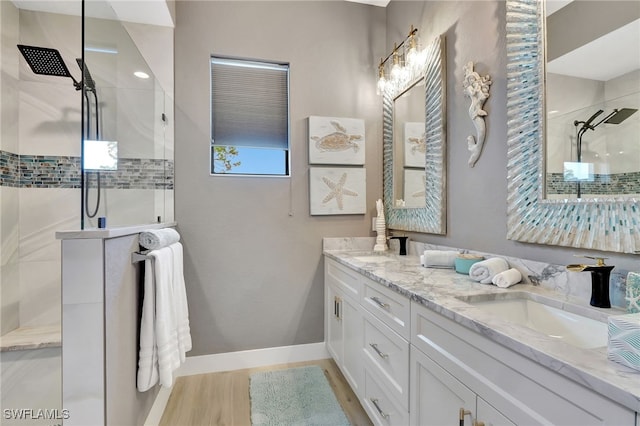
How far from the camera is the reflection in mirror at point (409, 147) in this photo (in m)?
2.04

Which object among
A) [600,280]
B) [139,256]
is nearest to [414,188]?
[600,280]

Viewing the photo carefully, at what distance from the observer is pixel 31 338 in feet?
5.77

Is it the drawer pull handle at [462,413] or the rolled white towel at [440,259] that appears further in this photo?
the rolled white towel at [440,259]

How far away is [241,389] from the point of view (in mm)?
2049

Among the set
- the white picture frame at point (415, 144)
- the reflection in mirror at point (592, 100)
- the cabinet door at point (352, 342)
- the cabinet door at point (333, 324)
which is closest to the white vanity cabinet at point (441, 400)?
the cabinet door at point (352, 342)

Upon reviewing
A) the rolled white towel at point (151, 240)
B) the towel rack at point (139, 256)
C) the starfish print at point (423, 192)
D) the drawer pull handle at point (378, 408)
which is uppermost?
the starfish print at point (423, 192)

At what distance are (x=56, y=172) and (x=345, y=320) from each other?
2.30 meters

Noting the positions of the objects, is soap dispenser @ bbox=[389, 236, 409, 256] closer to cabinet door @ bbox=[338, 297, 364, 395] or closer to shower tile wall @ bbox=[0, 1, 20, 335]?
cabinet door @ bbox=[338, 297, 364, 395]

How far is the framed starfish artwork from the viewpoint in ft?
7.97

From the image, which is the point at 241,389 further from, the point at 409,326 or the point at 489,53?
the point at 489,53

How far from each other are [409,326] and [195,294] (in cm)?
169

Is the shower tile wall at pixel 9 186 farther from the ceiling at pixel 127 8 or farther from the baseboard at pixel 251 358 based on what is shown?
the baseboard at pixel 251 358

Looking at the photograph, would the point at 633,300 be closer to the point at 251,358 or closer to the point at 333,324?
the point at 333,324

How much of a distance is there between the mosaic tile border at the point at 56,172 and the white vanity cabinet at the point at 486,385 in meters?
1.75
